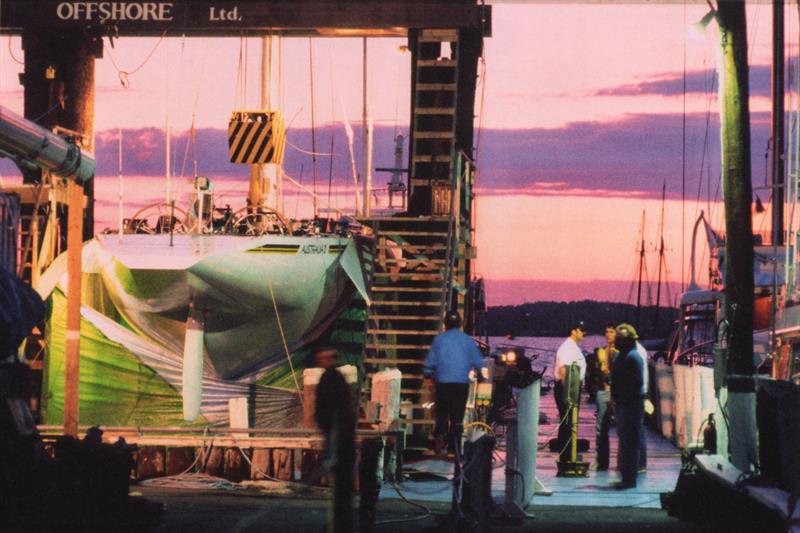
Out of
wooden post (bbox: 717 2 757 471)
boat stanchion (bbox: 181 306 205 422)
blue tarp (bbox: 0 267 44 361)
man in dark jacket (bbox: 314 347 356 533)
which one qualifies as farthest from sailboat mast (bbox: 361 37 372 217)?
man in dark jacket (bbox: 314 347 356 533)

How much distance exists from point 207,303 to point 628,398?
9.39 meters

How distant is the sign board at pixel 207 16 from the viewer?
2697 centimetres

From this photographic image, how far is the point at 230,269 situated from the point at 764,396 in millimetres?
11936

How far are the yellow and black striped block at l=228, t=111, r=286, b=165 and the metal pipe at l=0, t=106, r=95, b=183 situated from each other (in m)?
Result: 10.6

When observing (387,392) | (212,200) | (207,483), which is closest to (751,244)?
(387,392)

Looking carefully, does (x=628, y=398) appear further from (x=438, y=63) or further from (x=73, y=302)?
(x=438, y=63)

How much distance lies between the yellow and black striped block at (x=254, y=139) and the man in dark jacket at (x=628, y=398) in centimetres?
1083

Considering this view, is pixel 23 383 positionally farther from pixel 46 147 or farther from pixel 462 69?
pixel 462 69

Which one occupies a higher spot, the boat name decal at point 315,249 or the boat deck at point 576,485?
the boat name decal at point 315,249

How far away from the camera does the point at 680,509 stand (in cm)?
1541

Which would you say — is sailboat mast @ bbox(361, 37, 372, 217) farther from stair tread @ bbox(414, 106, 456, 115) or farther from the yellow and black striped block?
the yellow and black striped block

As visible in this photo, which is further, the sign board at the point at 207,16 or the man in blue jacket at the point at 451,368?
the sign board at the point at 207,16

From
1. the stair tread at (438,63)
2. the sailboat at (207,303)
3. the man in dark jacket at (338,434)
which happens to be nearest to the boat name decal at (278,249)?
the sailboat at (207,303)

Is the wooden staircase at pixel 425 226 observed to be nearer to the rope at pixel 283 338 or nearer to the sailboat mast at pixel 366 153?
the sailboat mast at pixel 366 153
